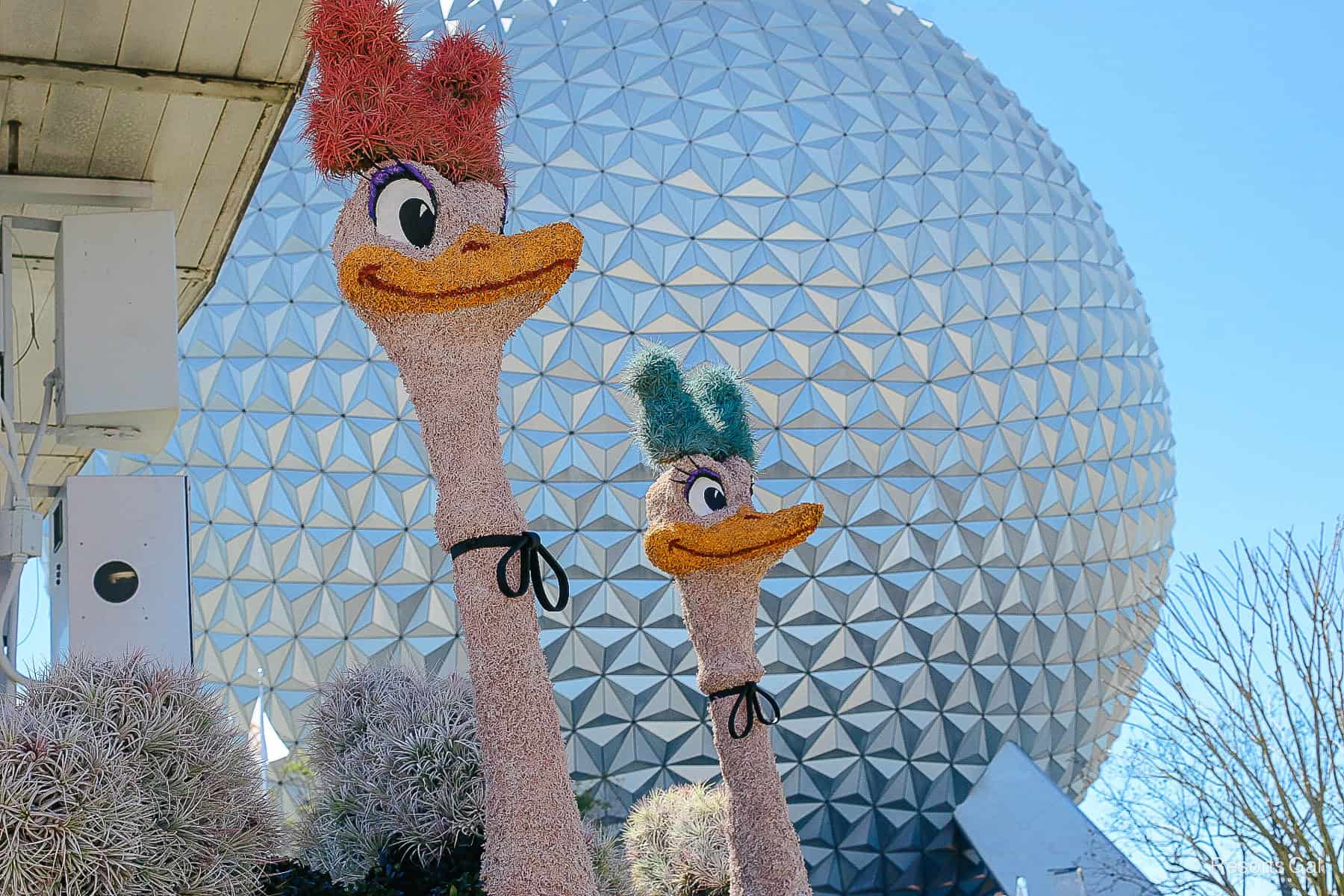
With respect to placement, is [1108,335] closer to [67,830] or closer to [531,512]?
[531,512]

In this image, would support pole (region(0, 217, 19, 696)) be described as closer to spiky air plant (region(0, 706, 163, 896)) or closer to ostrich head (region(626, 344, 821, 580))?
spiky air plant (region(0, 706, 163, 896))

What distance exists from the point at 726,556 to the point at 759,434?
8.47 m

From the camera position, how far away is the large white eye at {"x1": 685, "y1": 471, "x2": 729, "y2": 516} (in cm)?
897

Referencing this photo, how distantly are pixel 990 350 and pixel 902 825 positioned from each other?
237 inches

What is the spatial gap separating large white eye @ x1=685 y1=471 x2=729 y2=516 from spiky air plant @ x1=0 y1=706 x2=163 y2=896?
5.06m

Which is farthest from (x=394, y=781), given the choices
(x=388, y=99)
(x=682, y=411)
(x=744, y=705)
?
(x=682, y=411)

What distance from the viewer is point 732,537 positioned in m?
8.67

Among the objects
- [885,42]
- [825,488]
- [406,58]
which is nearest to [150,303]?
[406,58]

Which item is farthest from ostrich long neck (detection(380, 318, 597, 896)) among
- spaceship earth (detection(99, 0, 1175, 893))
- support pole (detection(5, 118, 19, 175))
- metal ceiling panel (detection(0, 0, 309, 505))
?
spaceship earth (detection(99, 0, 1175, 893))

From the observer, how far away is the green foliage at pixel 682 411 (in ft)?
30.1

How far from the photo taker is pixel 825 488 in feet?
55.8

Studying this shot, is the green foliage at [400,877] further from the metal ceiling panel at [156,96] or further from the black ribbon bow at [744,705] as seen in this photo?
the black ribbon bow at [744,705]

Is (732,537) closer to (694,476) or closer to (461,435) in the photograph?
(694,476)

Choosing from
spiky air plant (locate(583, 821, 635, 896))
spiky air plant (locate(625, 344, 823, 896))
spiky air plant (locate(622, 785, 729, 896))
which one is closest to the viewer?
spiky air plant (locate(583, 821, 635, 896))
